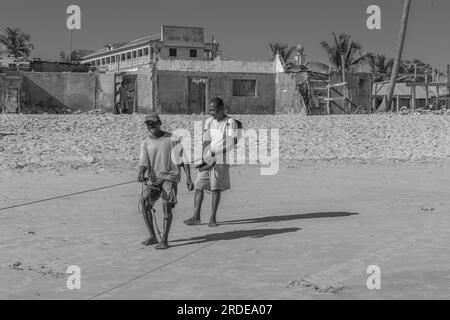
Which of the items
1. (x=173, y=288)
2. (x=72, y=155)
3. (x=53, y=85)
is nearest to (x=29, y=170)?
(x=72, y=155)

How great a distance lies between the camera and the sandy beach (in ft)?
18.7

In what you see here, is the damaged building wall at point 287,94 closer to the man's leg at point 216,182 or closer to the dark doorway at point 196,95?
the dark doorway at point 196,95

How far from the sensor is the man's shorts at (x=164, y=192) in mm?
7344

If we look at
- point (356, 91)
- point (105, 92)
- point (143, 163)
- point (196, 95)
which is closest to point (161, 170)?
point (143, 163)

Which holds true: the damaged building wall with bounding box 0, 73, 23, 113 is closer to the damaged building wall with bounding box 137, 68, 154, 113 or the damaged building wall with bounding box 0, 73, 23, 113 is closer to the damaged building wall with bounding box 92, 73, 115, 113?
the damaged building wall with bounding box 92, 73, 115, 113

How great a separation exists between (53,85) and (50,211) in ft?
71.4

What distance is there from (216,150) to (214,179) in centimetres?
38

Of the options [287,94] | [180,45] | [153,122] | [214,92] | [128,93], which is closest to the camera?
[153,122]

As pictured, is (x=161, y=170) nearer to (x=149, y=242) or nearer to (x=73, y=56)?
(x=149, y=242)

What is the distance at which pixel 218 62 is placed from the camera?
34250 millimetres

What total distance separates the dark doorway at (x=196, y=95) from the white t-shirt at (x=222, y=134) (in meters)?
24.0

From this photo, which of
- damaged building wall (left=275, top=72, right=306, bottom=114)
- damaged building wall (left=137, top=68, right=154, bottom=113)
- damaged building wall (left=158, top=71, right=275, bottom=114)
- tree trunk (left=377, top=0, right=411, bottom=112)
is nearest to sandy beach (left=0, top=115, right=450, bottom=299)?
damaged building wall (left=137, top=68, right=154, bottom=113)

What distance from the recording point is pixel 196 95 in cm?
3303
